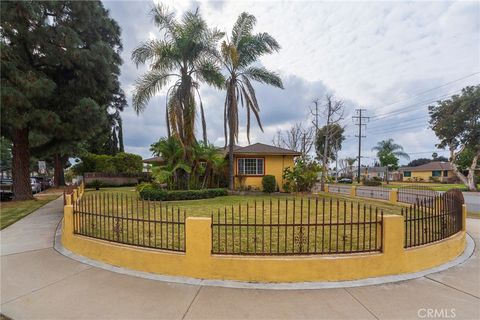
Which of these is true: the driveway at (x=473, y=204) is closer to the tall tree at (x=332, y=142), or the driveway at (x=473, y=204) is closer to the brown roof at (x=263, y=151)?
the brown roof at (x=263, y=151)

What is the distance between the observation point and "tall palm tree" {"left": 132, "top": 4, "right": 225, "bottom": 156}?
1427 centimetres

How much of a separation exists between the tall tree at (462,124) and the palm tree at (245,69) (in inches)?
950

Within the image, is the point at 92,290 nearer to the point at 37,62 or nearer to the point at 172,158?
the point at 172,158

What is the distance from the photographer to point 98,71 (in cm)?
1468

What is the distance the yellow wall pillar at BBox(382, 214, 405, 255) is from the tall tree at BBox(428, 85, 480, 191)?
106ft

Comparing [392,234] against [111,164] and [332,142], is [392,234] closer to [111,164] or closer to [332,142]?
[111,164]

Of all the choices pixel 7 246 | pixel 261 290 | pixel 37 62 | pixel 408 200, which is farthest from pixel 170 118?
pixel 408 200

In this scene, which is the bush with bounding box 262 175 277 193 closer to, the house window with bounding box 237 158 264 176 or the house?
the house window with bounding box 237 158 264 176

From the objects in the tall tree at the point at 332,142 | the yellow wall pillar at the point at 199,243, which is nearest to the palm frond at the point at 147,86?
the yellow wall pillar at the point at 199,243

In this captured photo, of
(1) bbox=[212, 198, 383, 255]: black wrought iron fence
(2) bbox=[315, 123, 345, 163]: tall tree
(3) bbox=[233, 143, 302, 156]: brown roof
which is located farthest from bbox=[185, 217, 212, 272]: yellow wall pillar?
(2) bbox=[315, 123, 345, 163]: tall tree

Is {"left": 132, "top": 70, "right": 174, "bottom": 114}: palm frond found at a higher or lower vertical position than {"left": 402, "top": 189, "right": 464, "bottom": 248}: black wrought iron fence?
higher

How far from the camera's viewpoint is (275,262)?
4359 mm

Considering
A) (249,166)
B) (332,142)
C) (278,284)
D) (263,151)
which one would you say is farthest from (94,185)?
(332,142)

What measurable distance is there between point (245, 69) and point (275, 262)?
13854 mm
